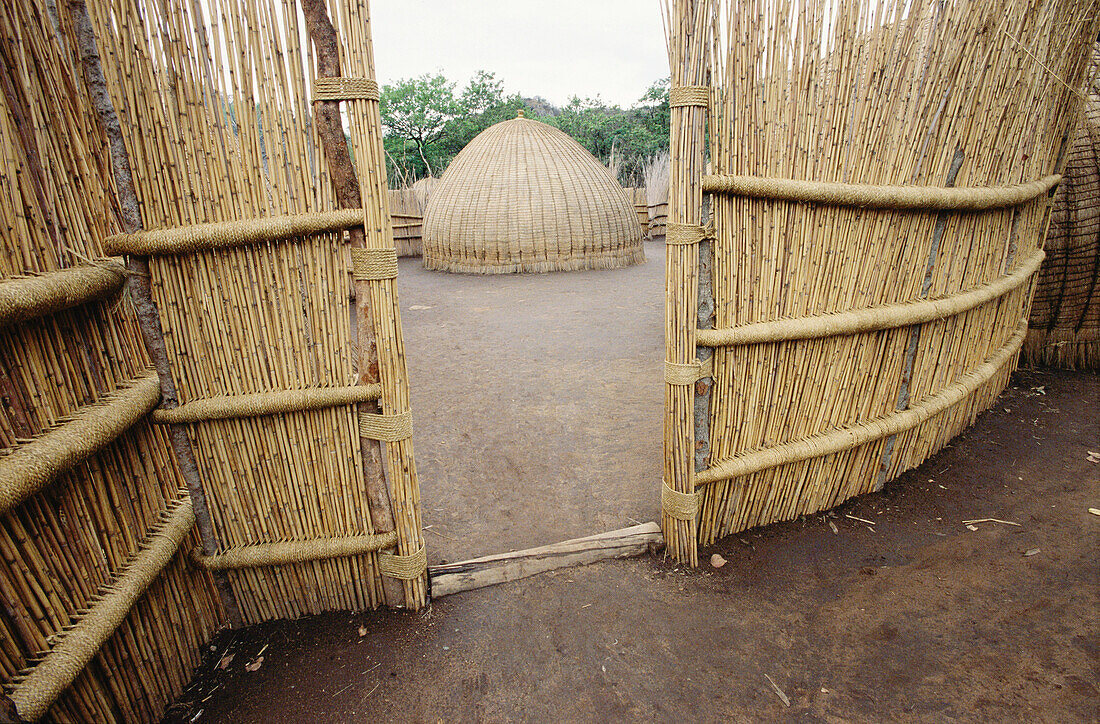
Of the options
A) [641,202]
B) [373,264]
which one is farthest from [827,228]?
[641,202]

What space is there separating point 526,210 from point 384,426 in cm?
756

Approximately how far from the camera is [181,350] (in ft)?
5.83

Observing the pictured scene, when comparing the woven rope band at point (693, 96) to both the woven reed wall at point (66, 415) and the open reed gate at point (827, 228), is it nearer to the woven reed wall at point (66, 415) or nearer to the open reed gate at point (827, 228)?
the open reed gate at point (827, 228)

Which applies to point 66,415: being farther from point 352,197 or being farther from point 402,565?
point 402,565

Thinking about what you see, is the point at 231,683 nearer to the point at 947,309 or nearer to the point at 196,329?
the point at 196,329

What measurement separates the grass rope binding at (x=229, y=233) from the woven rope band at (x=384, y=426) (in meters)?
0.64

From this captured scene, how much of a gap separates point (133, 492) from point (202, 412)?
11.8 inches

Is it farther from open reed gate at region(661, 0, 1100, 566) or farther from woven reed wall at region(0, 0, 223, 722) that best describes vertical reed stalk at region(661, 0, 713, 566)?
woven reed wall at region(0, 0, 223, 722)

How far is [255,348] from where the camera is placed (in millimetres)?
1822

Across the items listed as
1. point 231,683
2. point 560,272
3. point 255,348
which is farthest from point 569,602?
point 560,272

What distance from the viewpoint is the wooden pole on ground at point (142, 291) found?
1.49m

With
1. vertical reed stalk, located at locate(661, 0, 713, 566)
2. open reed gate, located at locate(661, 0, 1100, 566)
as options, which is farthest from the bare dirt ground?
vertical reed stalk, located at locate(661, 0, 713, 566)

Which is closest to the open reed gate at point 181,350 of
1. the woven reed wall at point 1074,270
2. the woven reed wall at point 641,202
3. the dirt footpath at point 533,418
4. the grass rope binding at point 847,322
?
the dirt footpath at point 533,418

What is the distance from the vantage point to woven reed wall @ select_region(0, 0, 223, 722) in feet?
4.25
